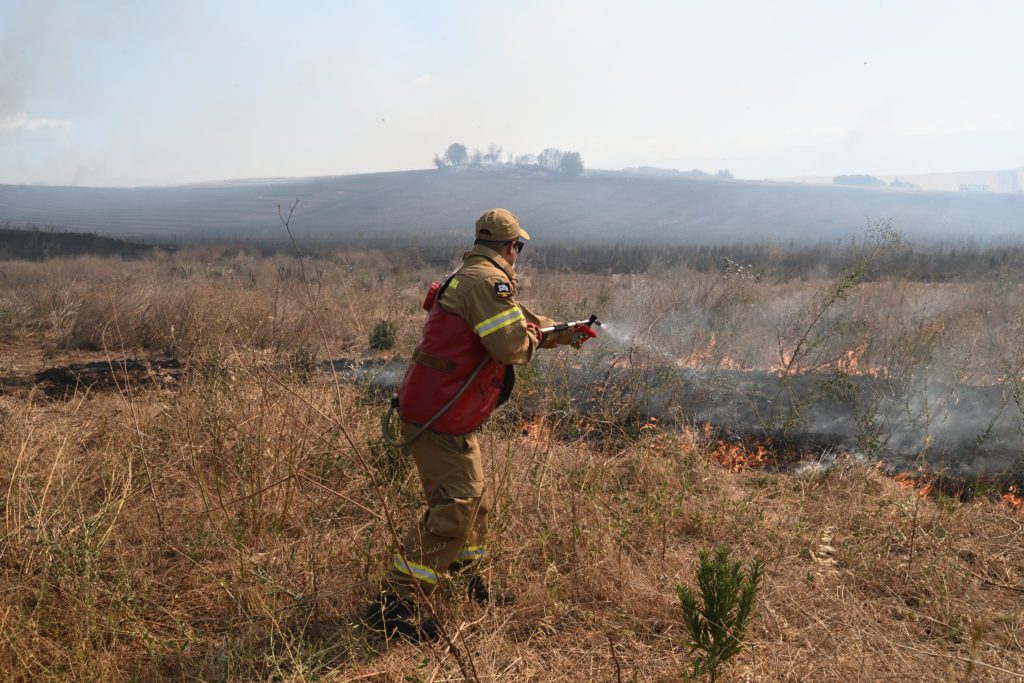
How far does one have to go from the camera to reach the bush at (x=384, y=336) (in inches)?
351

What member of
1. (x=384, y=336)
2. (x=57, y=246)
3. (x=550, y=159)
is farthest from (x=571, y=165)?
(x=384, y=336)

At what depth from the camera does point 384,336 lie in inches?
354

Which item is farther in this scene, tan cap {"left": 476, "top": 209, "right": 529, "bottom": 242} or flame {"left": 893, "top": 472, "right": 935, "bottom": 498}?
flame {"left": 893, "top": 472, "right": 935, "bottom": 498}

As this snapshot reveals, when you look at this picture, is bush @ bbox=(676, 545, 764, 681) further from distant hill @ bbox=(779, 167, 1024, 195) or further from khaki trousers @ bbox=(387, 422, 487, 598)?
distant hill @ bbox=(779, 167, 1024, 195)

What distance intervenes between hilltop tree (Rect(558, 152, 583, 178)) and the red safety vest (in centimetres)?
8200

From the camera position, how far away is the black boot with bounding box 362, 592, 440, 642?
2.65 m

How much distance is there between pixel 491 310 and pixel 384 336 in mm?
6587

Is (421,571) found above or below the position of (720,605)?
below

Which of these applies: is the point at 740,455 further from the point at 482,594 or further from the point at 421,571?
the point at 421,571

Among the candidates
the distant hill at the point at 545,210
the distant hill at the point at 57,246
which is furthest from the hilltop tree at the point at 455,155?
the distant hill at the point at 57,246

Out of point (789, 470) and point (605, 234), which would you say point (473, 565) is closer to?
point (789, 470)

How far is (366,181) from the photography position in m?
91.6

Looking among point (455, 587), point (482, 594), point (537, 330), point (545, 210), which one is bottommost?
point (482, 594)

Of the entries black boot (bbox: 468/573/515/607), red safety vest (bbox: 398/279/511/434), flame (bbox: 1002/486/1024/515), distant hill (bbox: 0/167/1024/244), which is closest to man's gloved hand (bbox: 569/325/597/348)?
red safety vest (bbox: 398/279/511/434)
